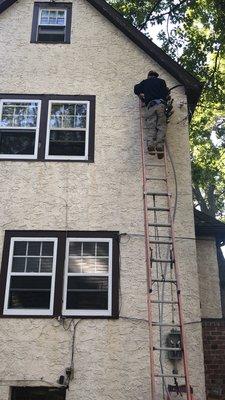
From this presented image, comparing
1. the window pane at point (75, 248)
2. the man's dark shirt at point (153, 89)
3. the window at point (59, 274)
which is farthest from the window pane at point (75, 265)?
the man's dark shirt at point (153, 89)

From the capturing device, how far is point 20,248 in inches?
312

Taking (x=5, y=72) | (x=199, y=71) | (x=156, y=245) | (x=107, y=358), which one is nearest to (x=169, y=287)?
(x=156, y=245)

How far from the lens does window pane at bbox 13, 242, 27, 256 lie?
790cm

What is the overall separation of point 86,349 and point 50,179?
3.18m

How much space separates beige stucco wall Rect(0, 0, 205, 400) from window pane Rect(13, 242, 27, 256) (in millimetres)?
301

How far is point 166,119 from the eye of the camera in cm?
866

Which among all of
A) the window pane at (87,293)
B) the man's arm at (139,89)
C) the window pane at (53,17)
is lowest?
the window pane at (87,293)

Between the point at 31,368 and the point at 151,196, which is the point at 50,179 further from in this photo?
the point at 31,368

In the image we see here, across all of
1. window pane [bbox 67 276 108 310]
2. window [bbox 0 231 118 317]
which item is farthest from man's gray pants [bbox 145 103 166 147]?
window pane [bbox 67 276 108 310]

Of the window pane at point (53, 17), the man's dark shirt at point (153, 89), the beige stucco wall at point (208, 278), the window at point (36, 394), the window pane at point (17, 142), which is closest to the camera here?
the window at point (36, 394)

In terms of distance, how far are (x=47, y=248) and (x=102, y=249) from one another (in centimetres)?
99

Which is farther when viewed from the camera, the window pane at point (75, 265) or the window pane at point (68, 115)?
the window pane at point (68, 115)

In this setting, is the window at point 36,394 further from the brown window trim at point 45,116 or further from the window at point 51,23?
the window at point 51,23

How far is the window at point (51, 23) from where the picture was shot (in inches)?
398
